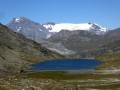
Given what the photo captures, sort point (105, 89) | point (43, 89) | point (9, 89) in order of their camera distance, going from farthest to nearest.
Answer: point (105, 89) → point (43, 89) → point (9, 89)

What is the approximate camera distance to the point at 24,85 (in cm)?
6450

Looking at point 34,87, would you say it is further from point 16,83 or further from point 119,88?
point 119,88

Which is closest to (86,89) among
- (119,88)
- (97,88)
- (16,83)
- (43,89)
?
(97,88)

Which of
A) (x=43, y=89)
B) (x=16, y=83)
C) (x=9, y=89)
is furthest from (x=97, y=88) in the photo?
(x=9, y=89)

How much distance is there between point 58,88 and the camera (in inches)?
2815

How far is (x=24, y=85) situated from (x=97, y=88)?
22.8 meters

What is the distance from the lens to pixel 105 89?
3044 inches

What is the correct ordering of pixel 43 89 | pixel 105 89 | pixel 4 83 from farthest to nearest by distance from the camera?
pixel 105 89 → pixel 43 89 → pixel 4 83

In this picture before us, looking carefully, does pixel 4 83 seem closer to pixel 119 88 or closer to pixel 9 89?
pixel 9 89

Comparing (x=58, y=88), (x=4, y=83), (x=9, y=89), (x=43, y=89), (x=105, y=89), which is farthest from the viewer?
(x=105, y=89)

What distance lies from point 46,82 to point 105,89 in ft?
49.0

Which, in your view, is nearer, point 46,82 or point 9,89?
point 9,89

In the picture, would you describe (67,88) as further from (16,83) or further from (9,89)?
(9,89)

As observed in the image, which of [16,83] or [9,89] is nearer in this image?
[9,89]
